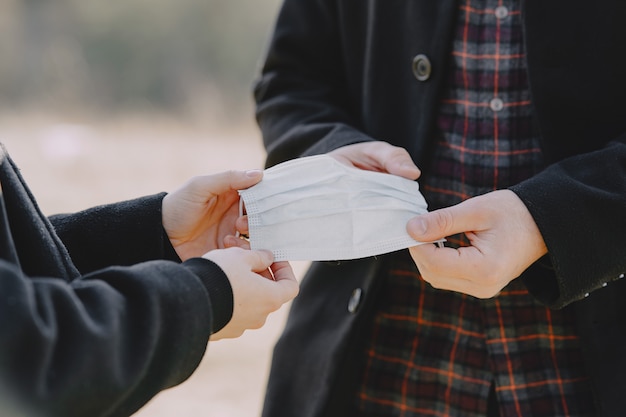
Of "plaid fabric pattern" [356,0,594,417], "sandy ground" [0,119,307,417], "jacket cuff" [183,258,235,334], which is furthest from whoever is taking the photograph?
"sandy ground" [0,119,307,417]

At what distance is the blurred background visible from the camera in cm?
502

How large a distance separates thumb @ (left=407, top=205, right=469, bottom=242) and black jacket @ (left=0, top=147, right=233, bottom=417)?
1.51 ft

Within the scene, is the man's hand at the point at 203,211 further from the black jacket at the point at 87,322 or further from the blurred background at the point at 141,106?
the blurred background at the point at 141,106

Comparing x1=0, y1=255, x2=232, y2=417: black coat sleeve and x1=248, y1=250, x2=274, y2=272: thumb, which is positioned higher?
x1=0, y1=255, x2=232, y2=417: black coat sleeve

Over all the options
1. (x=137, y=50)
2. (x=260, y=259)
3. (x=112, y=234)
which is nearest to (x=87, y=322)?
(x=260, y=259)

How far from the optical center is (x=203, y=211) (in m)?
1.84

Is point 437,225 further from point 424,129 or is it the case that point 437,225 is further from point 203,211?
point 203,211

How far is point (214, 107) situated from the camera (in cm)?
1265

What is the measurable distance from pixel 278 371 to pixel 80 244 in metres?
0.67

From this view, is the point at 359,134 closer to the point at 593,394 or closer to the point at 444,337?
the point at 444,337

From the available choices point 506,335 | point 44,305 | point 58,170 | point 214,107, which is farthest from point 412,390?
point 214,107

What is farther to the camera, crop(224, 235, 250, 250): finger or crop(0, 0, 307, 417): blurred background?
crop(0, 0, 307, 417): blurred background

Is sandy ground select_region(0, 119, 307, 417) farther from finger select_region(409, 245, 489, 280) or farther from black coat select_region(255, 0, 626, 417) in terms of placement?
finger select_region(409, 245, 489, 280)

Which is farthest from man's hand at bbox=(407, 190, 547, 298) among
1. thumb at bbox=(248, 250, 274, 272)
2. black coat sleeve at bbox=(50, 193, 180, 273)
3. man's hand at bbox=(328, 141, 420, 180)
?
black coat sleeve at bbox=(50, 193, 180, 273)
